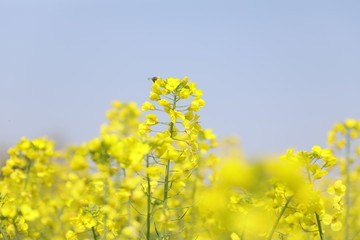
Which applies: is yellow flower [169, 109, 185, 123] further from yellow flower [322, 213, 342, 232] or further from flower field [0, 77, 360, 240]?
yellow flower [322, 213, 342, 232]

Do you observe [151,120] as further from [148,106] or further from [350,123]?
[350,123]

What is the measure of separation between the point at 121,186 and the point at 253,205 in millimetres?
1362

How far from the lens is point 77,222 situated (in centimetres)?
304

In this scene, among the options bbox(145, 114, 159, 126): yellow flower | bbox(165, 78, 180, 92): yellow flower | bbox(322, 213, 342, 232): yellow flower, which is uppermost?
bbox(165, 78, 180, 92): yellow flower

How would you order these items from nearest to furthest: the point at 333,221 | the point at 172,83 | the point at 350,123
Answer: the point at 333,221 < the point at 172,83 < the point at 350,123

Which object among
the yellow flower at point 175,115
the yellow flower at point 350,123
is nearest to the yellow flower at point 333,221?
the yellow flower at point 175,115

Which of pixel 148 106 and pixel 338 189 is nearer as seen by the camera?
pixel 338 189

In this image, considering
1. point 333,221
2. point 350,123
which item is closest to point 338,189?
point 333,221

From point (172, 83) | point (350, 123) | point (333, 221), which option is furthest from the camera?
point (350, 123)

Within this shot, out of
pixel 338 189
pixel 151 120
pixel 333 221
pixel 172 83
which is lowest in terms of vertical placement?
pixel 333 221

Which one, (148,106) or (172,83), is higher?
(172,83)

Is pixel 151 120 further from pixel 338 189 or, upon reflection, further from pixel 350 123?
pixel 350 123

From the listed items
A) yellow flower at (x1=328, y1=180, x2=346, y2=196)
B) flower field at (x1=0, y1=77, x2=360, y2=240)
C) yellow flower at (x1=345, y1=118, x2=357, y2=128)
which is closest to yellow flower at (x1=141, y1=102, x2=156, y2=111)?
flower field at (x1=0, y1=77, x2=360, y2=240)

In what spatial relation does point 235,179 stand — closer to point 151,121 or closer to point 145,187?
point 145,187
